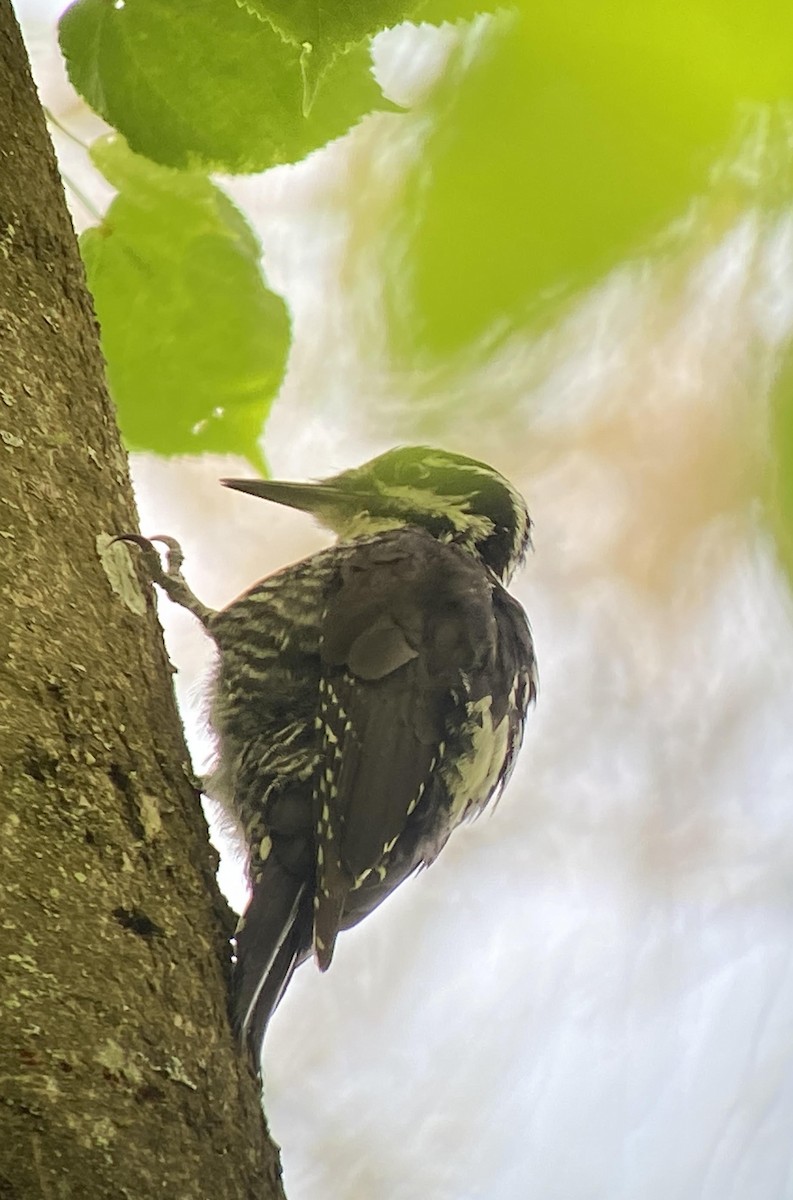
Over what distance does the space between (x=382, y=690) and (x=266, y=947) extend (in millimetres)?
404

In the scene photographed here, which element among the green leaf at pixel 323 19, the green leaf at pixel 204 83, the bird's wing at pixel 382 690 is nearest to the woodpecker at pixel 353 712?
the bird's wing at pixel 382 690

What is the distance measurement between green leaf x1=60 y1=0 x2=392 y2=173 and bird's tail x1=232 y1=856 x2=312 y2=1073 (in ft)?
2.36

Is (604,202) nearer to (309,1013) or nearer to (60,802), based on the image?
(60,802)

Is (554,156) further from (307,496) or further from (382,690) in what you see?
(307,496)

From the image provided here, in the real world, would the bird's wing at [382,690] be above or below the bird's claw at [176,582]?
below

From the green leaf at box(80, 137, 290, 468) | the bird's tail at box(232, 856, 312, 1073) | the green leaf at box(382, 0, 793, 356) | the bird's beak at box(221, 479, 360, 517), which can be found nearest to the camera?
the green leaf at box(382, 0, 793, 356)

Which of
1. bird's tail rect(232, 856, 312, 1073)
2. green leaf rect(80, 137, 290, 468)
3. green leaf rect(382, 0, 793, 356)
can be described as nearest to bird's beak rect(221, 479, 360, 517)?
green leaf rect(80, 137, 290, 468)

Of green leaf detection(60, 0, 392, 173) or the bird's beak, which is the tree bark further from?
the bird's beak

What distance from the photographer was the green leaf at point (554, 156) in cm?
46

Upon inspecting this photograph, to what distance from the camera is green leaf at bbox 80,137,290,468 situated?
123cm

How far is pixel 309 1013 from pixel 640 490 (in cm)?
123

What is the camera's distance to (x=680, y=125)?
1.59 feet

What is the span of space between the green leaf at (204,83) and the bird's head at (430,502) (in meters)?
0.75

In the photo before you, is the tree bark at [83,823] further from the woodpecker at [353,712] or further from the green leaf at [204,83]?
the woodpecker at [353,712]
